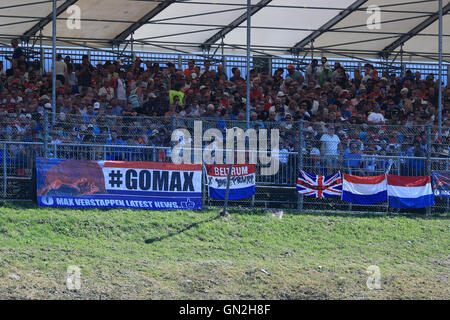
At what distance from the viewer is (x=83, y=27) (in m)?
22.7

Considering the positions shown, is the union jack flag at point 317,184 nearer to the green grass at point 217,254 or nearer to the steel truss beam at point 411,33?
the green grass at point 217,254

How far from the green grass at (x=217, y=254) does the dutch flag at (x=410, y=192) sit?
0.38 meters

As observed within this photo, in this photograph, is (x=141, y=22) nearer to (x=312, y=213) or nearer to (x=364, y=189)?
(x=312, y=213)

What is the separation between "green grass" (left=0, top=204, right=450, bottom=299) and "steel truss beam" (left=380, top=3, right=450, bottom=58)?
24.1 feet

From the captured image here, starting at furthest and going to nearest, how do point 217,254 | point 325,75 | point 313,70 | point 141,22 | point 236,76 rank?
point 313,70 < point 325,75 < point 236,76 < point 141,22 < point 217,254

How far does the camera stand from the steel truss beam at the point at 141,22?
71.5 feet

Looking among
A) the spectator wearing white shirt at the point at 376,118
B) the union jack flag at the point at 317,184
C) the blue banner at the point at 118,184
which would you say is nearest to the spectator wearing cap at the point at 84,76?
the blue banner at the point at 118,184

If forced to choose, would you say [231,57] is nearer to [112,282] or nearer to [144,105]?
[144,105]

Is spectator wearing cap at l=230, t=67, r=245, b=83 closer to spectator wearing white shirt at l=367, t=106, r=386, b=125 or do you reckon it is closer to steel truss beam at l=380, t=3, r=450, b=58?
spectator wearing white shirt at l=367, t=106, r=386, b=125

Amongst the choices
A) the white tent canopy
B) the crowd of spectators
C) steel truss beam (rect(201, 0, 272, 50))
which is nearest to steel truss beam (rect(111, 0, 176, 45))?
the white tent canopy

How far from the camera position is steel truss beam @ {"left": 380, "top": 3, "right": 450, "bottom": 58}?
23.4 metres

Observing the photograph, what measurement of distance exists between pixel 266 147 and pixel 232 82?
502 cm

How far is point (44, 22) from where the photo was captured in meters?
22.1

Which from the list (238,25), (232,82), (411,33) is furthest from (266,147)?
(411,33)
